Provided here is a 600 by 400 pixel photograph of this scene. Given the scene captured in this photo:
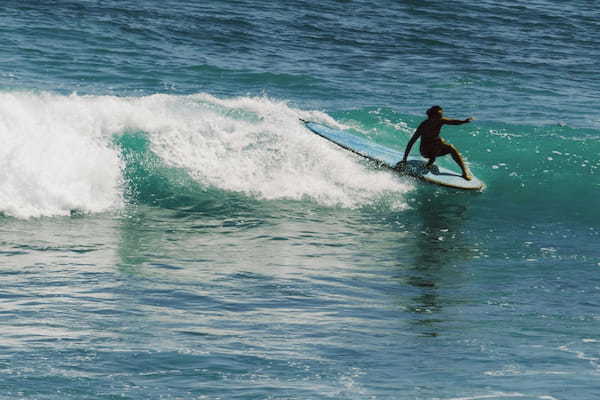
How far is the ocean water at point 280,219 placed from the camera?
5.98m

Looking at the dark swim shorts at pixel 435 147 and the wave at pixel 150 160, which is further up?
the dark swim shorts at pixel 435 147

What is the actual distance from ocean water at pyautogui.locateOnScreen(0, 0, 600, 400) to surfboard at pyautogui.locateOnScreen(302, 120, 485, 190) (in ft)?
0.50

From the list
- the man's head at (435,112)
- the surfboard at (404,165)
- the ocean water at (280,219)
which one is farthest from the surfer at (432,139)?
the ocean water at (280,219)

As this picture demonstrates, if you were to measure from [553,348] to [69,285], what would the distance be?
415 centimetres

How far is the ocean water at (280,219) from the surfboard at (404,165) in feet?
0.50

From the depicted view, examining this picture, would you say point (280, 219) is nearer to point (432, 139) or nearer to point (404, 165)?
point (404, 165)

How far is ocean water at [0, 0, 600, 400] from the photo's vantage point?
5980mm

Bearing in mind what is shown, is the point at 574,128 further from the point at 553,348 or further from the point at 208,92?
the point at 553,348

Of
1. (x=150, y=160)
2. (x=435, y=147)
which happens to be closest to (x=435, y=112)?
(x=435, y=147)

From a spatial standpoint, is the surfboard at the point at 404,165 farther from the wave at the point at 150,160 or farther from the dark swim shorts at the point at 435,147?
the dark swim shorts at the point at 435,147

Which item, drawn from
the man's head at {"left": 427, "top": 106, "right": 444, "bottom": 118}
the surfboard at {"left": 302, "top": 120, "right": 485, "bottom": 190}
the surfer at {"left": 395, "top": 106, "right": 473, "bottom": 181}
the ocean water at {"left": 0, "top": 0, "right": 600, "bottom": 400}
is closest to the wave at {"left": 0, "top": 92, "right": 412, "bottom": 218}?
the ocean water at {"left": 0, "top": 0, "right": 600, "bottom": 400}

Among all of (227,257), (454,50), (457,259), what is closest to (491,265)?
(457,259)

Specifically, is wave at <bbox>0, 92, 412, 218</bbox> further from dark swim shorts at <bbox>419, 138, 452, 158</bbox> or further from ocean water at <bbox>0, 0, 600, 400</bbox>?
dark swim shorts at <bbox>419, 138, 452, 158</bbox>

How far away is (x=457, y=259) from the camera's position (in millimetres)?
9859
